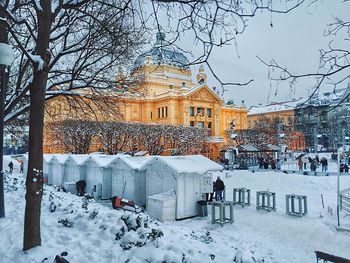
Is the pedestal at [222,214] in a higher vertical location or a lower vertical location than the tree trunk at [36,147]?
lower

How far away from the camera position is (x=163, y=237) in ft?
24.1

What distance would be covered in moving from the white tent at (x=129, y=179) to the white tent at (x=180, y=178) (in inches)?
36.5

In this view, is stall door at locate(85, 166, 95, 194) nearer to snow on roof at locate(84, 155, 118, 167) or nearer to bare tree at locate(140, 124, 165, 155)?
snow on roof at locate(84, 155, 118, 167)

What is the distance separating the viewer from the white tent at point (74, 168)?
2267cm

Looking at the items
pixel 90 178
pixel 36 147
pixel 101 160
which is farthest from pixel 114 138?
pixel 36 147

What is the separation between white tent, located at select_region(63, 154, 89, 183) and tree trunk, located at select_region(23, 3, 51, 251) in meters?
16.5

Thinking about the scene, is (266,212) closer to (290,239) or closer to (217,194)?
(217,194)

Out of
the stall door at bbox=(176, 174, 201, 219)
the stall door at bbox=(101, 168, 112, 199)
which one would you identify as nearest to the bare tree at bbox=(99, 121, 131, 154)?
the stall door at bbox=(101, 168, 112, 199)

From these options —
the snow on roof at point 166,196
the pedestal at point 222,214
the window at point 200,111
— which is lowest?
the pedestal at point 222,214

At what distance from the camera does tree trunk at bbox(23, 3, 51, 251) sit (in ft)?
19.1

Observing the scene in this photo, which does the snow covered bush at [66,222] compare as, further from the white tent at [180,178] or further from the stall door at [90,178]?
the stall door at [90,178]

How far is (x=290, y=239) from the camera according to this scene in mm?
11539

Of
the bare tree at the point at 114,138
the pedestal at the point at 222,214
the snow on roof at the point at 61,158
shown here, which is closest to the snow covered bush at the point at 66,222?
the pedestal at the point at 222,214

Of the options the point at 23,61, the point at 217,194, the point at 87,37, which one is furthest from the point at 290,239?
the point at 23,61
